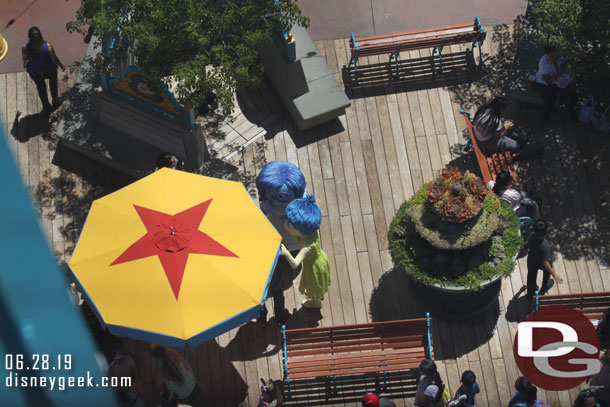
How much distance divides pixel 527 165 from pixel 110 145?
22.3ft

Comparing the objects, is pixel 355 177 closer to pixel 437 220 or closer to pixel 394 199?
pixel 394 199

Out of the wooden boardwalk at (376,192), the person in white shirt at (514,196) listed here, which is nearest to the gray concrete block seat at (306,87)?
the wooden boardwalk at (376,192)

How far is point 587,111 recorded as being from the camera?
489 inches

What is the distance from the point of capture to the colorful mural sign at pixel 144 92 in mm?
11289

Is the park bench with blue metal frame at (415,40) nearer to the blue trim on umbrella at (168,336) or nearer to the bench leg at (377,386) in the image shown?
the bench leg at (377,386)

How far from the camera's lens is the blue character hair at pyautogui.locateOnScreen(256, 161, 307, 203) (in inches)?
401

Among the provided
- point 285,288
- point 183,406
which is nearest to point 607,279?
point 285,288

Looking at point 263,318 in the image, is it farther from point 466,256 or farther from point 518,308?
point 518,308

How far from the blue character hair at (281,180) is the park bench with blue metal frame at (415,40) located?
11.1 ft

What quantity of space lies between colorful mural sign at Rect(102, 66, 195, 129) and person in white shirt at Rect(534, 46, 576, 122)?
5.71 m

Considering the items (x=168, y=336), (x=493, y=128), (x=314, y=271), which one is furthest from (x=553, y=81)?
(x=168, y=336)

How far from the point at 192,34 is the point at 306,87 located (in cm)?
293

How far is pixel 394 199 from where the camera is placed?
12.0 m

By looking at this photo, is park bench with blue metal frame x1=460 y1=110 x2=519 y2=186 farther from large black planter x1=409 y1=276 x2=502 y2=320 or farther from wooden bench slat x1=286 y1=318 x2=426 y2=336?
wooden bench slat x1=286 y1=318 x2=426 y2=336
